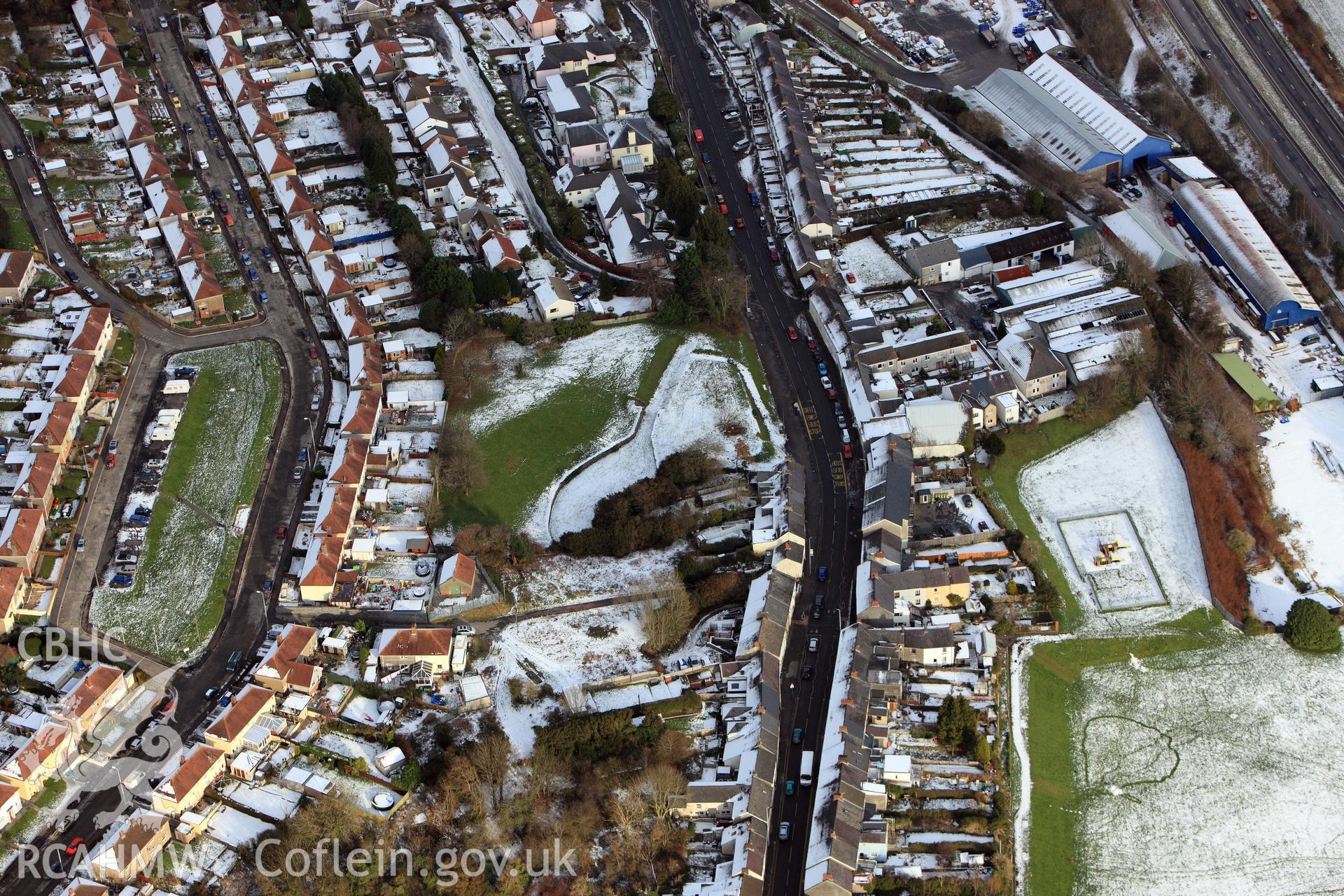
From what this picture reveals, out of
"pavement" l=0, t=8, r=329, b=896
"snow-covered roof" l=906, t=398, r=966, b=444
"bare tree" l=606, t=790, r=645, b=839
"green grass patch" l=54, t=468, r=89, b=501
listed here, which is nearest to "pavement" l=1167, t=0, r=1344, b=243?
"snow-covered roof" l=906, t=398, r=966, b=444

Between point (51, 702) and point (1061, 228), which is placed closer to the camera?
point (51, 702)

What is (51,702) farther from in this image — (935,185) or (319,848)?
(935,185)

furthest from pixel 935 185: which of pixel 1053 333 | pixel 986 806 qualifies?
pixel 986 806

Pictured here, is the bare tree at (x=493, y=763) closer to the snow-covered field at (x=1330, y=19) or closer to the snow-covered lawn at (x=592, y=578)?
the snow-covered lawn at (x=592, y=578)

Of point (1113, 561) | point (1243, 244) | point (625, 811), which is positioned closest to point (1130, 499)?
point (1113, 561)

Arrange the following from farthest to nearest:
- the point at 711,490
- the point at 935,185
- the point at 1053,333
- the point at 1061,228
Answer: the point at 935,185 < the point at 1061,228 < the point at 1053,333 < the point at 711,490

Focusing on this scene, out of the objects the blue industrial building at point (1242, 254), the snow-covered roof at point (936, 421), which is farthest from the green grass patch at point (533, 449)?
the blue industrial building at point (1242, 254)
